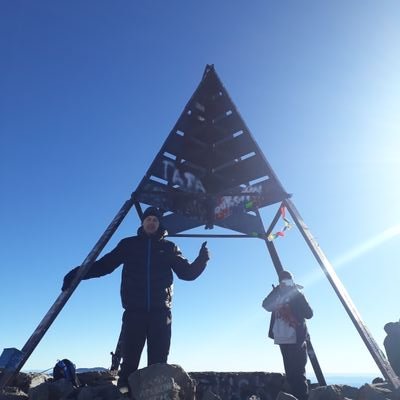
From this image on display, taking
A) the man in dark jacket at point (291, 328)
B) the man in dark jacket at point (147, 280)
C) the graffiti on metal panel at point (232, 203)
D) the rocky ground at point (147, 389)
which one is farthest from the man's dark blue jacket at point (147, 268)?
the graffiti on metal panel at point (232, 203)

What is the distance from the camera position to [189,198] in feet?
29.4

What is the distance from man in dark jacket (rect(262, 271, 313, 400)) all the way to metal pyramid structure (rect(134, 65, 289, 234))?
89.3 inches

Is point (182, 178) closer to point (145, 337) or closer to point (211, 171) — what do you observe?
point (211, 171)

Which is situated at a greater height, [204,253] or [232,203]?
[232,203]

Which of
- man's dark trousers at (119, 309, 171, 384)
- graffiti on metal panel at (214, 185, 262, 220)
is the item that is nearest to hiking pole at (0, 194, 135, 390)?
man's dark trousers at (119, 309, 171, 384)

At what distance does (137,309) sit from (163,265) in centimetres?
75

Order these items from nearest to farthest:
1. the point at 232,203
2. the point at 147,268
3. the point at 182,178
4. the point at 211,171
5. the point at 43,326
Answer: the point at 43,326
the point at 147,268
the point at 182,178
the point at 232,203
the point at 211,171

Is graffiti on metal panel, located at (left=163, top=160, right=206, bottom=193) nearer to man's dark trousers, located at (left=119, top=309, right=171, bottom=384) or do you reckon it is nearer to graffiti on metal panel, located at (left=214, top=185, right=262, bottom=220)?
graffiti on metal panel, located at (left=214, top=185, right=262, bottom=220)

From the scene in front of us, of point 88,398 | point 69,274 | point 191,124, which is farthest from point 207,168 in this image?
point 88,398

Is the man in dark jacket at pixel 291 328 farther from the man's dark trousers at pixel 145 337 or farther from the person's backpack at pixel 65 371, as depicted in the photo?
the person's backpack at pixel 65 371

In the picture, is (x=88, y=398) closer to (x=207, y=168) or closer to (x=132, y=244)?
(x=132, y=244)

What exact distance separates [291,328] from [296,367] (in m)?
0.64

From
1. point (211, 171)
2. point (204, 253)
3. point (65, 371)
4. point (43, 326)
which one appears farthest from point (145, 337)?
point (211, 171)

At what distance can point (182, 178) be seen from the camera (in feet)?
29.3
